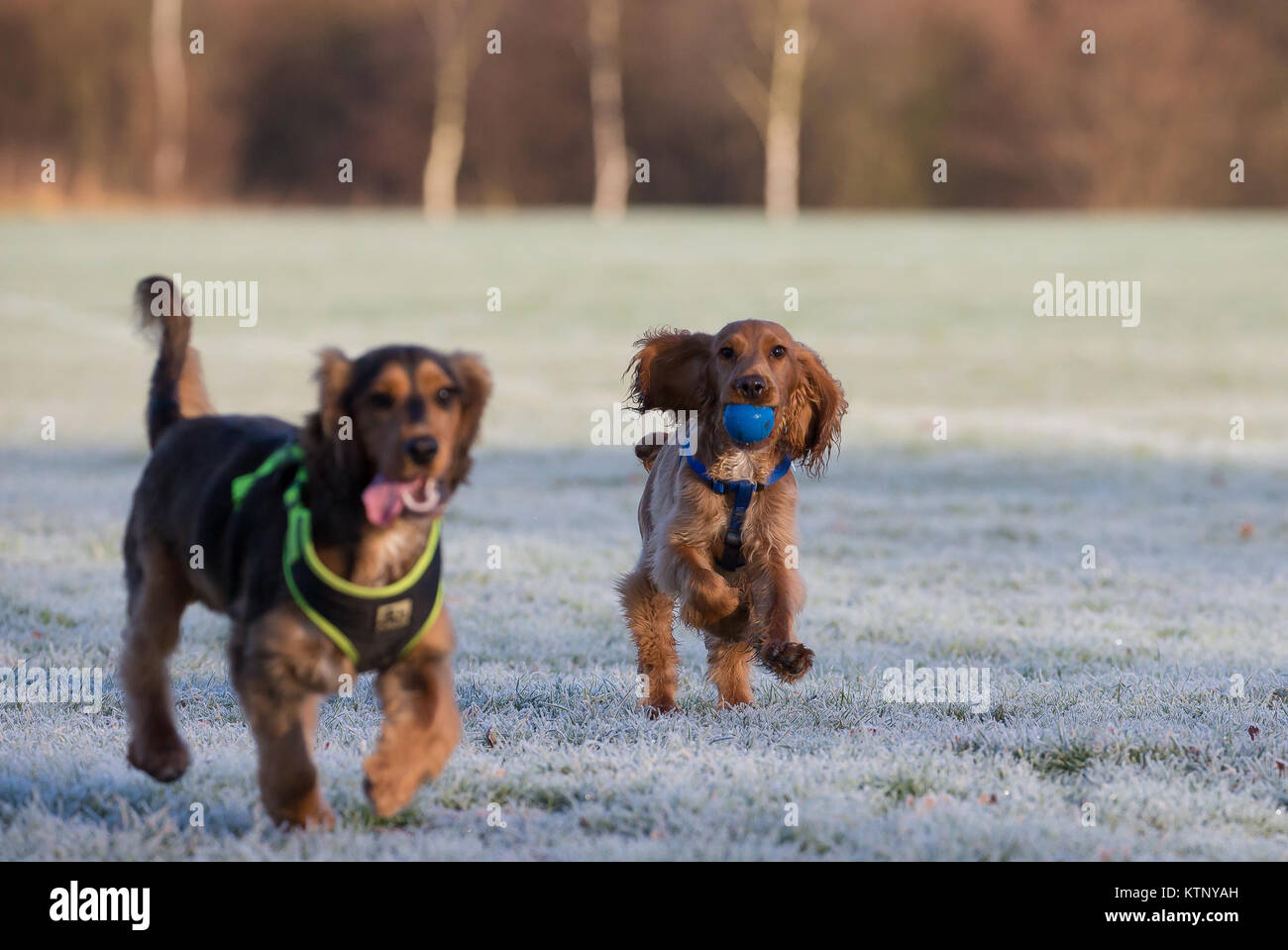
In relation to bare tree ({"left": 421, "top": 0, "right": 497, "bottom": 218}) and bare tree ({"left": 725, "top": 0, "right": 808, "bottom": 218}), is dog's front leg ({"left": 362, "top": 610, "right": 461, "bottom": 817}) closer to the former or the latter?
bare tree ({"left": 725, "top": 0, "right": 808, "bottom": 218})

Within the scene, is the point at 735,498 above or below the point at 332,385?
below

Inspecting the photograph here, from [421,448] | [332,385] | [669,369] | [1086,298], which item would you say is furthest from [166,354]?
[1086,298]

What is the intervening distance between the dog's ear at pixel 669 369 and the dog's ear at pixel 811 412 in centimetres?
39

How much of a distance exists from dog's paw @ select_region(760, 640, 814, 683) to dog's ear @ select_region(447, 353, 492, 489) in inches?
64.8

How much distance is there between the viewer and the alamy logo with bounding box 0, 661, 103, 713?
224 inches

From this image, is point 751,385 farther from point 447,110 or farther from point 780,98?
point 447,110

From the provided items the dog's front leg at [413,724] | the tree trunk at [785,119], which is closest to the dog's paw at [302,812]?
the dog's front leg at [413,724]

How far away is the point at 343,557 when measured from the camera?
12.5 feet

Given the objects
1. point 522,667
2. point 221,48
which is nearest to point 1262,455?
point 522,667

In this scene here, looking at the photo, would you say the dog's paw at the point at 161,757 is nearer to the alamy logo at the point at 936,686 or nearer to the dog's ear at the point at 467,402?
the dog's ear at the point at 467,402

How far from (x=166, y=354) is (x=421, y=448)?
153 centimetres

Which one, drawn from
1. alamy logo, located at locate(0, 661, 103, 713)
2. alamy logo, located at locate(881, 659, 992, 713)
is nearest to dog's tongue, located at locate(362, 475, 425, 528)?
alamy logo, located at locate(0, 661, 103, 713)

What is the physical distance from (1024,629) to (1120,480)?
5.68 metres
